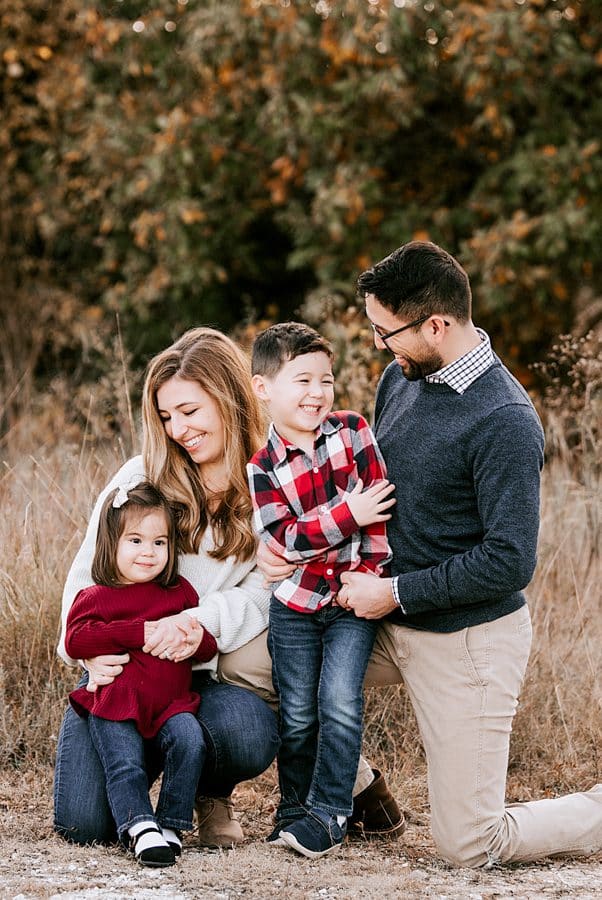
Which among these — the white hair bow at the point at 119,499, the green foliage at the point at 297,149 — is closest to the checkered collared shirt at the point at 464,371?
the white hair bow at the point at 119,499

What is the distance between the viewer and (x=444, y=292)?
316cm

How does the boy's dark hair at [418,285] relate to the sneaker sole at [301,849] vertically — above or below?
A: above

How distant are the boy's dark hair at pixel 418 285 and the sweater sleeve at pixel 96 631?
116 centimetres

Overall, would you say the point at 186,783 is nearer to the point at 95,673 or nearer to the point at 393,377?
the point at 95,673

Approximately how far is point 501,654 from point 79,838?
4.27 ft

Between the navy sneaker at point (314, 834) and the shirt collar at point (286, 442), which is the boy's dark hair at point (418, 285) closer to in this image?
the shirt collar at point (286, 442)

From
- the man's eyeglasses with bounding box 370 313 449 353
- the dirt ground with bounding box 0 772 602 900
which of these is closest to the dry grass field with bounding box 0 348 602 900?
the dirt ground with bounding box 0 772 602 900

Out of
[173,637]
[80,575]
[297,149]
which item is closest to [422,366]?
[173,637]

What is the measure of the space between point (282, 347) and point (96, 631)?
96 centimetres

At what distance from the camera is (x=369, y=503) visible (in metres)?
3.12

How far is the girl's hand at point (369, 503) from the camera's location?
312cm

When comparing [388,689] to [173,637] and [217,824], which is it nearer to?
[217,824]

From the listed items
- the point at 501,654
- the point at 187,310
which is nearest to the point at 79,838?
the point at 501,654

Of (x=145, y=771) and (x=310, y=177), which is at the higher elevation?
(x=310, y=177)
